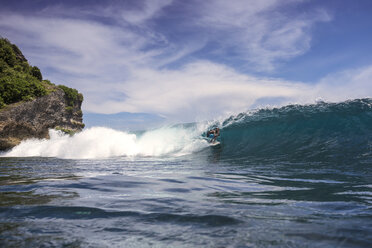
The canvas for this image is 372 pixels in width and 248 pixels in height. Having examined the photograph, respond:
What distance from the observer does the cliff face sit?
16656mm

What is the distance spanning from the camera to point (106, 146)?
50.5ft

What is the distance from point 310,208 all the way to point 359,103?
14.6 m

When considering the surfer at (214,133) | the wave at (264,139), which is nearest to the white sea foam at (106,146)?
the wave at (264,139)

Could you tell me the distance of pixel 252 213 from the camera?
2611mm

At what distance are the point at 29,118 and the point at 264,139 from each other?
1587cm

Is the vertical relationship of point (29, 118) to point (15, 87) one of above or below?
below

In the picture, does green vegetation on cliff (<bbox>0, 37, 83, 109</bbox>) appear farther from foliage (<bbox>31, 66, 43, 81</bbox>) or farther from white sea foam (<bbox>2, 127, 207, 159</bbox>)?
white sea foam (<bbox>2, 127, 207, 159</bbox>)

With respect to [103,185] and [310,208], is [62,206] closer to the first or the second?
[103,185]

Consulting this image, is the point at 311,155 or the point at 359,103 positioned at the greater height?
the point at 359,103

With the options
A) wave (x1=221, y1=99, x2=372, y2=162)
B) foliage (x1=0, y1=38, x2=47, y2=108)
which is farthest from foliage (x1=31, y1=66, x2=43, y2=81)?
wave (x1=221, y1=99, x2=372, y2=162)

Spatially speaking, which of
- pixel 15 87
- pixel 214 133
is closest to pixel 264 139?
pixel 214 133

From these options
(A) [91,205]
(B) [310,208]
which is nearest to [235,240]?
(B) [310,208]

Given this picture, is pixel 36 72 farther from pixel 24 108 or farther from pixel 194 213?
pixel 194 213

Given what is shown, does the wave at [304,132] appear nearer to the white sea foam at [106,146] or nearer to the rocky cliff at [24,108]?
the white sea foam at [106,146]
